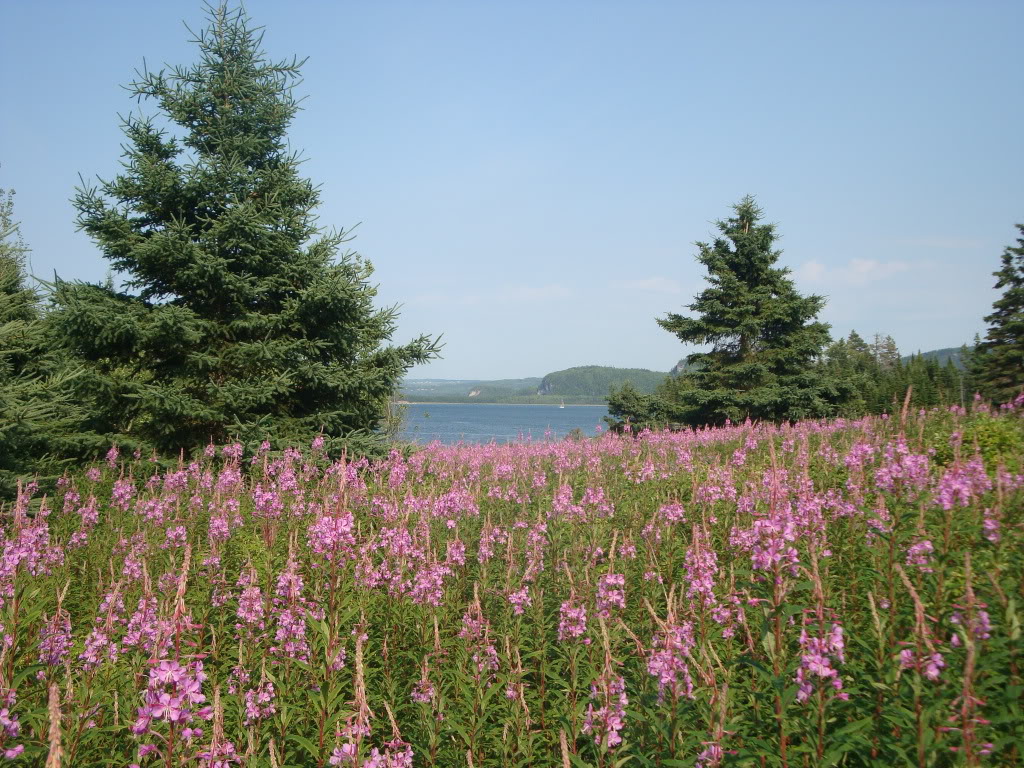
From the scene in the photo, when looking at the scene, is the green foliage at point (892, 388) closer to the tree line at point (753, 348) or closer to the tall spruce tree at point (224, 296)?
the tree line at point (753, 348)

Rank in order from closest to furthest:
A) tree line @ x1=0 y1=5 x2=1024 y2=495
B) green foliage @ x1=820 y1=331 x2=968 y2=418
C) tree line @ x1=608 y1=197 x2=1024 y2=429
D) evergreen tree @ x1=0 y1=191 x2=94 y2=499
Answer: evergreen tree @ x1=0 y1=191 x2=94 y2=499 → tree line @ x1=0 y1=5 x2=1024 y2=495 → green foliage @ x1=820 y1=331 x2=968 y2=418 → tree line @ x1=608 y1=197 x2=1024 y2=429

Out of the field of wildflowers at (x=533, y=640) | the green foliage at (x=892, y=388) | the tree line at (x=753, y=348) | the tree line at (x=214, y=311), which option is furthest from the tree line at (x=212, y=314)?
the tree line at (x=753, y=348)

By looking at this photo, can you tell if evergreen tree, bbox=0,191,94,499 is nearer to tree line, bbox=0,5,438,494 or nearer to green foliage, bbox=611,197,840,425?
tree line, bbox=0,5,438,494

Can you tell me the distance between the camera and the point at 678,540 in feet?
19.8

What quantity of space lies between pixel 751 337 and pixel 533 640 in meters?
25.1

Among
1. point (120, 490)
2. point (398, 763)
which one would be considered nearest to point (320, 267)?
point (120, 490)

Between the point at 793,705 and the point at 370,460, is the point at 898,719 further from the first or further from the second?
the point at 370,460

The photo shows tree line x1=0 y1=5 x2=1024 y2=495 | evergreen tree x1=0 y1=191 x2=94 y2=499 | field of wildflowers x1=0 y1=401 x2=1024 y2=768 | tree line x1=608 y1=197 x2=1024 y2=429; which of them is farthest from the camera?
tree line x1=608 y1=197 x2=1024 y2=429

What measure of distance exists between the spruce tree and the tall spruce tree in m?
17.9

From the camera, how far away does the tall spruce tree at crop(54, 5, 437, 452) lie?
1043 centimetres

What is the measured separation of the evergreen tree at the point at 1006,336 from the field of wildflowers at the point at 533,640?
41914 millimetres

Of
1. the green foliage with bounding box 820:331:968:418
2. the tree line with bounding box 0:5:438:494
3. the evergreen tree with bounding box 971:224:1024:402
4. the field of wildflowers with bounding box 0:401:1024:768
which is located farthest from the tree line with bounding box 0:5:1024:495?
the evergreen tree with bounding box 971:224:1024:402

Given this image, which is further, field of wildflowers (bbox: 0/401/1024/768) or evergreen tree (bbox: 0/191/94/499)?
evergreen tree (bbox: 0/191/94/499)

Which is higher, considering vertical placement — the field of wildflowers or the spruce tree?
the spruce tree
